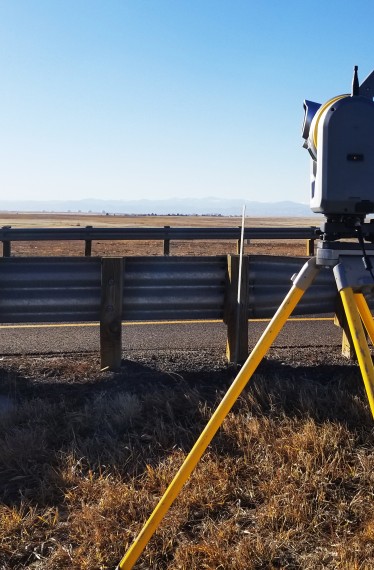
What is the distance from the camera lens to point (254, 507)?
3516mm

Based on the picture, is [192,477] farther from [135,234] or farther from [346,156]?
[135,234]

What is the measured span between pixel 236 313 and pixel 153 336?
6.21ft

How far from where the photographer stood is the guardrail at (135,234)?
42.1 feet

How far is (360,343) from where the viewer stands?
2734 millimetres

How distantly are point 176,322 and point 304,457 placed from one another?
4972 mm

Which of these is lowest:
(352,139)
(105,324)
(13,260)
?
(105,324)

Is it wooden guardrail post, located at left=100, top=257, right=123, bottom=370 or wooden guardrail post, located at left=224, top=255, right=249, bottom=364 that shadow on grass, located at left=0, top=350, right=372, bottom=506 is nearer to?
wooden guardrail post, located at left=224, top=255, right=249, bottom=364

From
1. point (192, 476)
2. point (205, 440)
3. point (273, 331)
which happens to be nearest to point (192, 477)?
point (192, 476)

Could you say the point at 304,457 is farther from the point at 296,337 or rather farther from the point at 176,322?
the point at 176,322

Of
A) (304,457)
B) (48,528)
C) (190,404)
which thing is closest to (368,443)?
(304,457)

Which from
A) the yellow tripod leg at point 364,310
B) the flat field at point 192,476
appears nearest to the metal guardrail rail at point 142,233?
the flat field at point 192,476

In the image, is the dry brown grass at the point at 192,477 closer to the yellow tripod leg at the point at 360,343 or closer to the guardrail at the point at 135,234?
the yellow tripod leg at the point at 360,343

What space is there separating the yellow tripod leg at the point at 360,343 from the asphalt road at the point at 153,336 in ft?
13.9

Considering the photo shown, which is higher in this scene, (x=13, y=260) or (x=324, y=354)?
(x=13, y=260)
